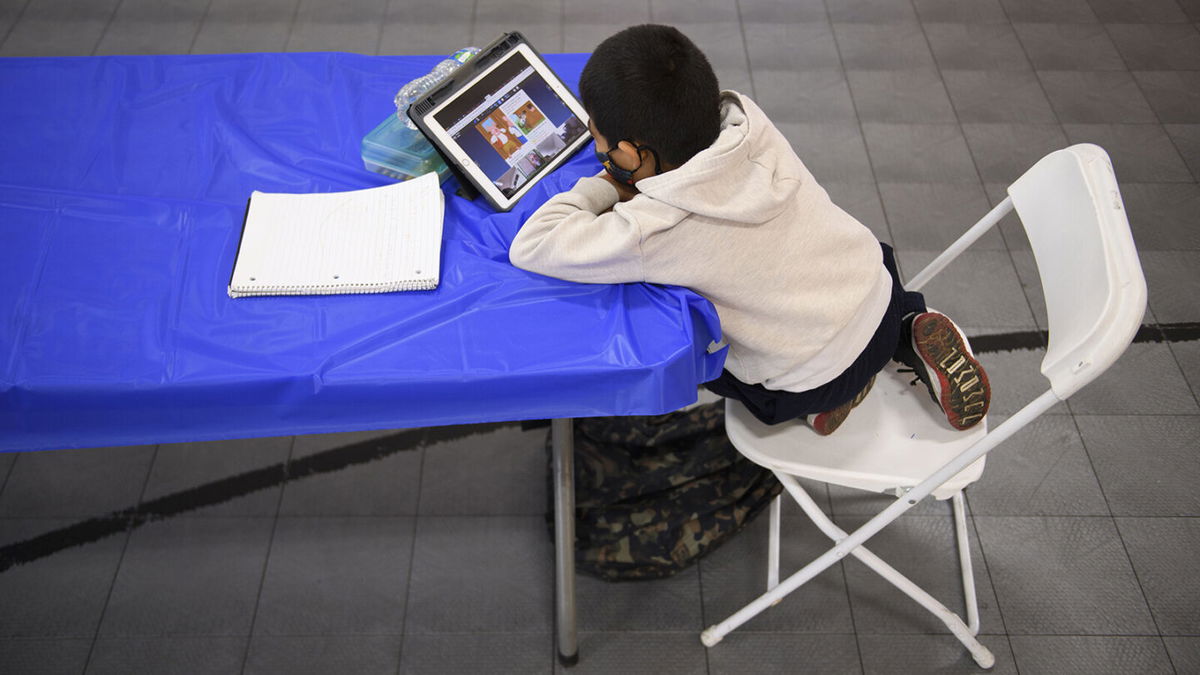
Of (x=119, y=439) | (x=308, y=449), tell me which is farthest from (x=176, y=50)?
(x=119, y=439)

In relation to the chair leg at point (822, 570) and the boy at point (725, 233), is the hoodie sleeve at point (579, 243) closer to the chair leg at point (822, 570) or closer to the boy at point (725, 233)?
the boy at point (725, 233)

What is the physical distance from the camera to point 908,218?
8.79 feet

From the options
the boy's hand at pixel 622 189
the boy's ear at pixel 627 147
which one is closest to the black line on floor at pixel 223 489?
the boy's hand at pixel 622 189

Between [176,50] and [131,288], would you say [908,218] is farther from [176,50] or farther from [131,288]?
[176,50]

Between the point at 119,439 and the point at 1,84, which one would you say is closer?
the point at 119,439

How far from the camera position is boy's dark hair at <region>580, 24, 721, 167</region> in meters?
1.29

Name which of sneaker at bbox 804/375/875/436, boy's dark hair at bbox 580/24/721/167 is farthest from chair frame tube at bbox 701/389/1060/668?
boy's dark hair at bbox 580/24/721/167

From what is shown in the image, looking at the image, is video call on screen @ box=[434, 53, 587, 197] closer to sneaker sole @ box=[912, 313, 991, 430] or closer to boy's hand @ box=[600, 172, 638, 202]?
boy's hand @ box=[600, 172, 638, 202]

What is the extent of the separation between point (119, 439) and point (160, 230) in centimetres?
36

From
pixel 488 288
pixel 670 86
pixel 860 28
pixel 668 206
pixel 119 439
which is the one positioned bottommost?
pixel 860 28

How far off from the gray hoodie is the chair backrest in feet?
0.92

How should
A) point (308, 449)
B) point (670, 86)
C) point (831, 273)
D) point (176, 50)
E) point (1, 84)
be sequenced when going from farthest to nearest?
A: 1. point (176, 50)
2. point (308, 449)
3. point (1, 84)
4. point (831, 273)
5. point (670, 86)

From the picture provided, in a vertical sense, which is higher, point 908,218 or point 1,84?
point 1,84

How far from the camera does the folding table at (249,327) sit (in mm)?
1275
